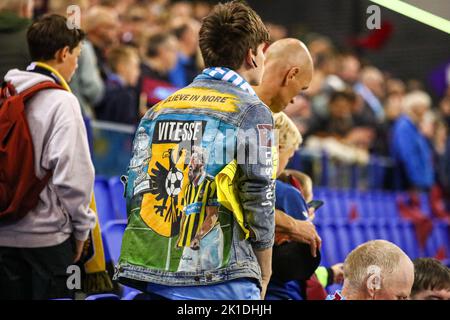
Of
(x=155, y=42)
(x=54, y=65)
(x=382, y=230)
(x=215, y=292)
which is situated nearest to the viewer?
(x=215, y=292)

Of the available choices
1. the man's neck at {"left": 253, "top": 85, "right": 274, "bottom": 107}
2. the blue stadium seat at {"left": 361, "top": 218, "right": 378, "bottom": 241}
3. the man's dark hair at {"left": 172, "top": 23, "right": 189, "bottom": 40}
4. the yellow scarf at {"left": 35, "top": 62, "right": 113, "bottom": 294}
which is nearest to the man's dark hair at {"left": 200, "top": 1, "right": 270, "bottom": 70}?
the man's neck at {"left": 253, "top": 85, "right": 274, "bottom": 107}

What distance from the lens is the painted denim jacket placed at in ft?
9.74

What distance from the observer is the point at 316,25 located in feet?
51.3

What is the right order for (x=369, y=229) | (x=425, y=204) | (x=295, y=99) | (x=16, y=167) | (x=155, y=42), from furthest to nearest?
1. (x=425, y=204)
2. (x=369, y=229)
3. (x=155, y=42)
4. (x=295, y=99)
5. (x=16, y=167)

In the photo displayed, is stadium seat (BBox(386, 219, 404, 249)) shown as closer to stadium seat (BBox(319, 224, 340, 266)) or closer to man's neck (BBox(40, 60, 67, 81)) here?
stadium seat (BBox(319, 224, 340, 266))

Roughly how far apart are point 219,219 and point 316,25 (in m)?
13.0

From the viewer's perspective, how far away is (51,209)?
3.75 m

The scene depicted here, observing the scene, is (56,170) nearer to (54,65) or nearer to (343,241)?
(54,65)

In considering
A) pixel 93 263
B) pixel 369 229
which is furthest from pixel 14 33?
pixel 369 229

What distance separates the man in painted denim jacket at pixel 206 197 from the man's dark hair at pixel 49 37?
3.03ft

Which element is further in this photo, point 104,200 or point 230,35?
point 104,200

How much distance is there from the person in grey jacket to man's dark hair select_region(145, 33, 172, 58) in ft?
12.4

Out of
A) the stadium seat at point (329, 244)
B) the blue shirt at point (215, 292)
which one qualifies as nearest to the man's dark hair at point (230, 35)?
the blue shirt at point (215, 292)

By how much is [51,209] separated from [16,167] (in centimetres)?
22
